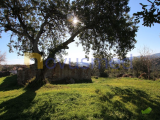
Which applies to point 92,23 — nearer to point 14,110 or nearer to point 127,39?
point 127,39

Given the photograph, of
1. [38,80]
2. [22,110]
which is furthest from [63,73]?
[22,110]

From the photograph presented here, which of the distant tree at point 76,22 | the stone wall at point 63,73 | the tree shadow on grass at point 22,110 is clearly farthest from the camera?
the stone wall at point 63,73

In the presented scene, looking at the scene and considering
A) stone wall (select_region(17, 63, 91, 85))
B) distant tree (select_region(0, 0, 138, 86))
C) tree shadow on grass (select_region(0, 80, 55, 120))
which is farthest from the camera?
stone wall (select_region(17, 63, 91, 85))

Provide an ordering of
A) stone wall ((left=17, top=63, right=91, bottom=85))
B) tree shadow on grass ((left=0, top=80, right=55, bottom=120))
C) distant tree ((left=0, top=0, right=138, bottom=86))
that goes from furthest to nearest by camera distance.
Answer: stone wall ((left=17, top=63, right=91, bottom=85))
distant tree ((left=0, top=0, right=138, bottom=86))
tree shadow on grass ((left=0, top=80, right=55, bottom=120))

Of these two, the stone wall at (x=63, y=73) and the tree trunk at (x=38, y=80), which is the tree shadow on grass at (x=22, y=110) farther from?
the stone wall at (x=63, y=73)

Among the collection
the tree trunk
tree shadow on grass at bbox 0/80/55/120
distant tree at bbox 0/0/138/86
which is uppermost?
distant tree at bbox 0/0/138/86

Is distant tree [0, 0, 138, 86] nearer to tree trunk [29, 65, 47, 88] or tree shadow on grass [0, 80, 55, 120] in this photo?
tree trunk [29, 65, 47, 88]

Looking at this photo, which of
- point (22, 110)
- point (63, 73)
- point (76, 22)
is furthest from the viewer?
point (63, 73)

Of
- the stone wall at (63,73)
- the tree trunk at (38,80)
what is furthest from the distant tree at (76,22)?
the stone wall at (63,73)

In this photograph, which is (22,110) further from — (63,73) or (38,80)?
(63,73)

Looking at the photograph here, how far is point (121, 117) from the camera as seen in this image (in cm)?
398

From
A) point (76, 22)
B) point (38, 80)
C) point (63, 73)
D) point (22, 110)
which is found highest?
point (76, 22)

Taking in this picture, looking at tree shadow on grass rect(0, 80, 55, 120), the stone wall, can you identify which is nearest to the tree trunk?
the stone wall

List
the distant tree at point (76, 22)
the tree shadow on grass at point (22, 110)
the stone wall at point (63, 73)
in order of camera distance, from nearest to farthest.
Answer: the tree shadow on grass at point (22, 110) < the distant tree at point (76, 22) < the stone wall at point (63, 73)
